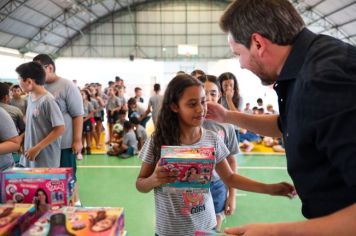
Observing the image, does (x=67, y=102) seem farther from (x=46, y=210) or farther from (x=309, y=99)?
(x=309, y=99)

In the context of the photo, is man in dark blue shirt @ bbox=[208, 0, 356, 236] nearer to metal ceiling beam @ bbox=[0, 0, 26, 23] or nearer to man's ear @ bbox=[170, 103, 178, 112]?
man's ear @ bbox=[170, 103, 178, 112]

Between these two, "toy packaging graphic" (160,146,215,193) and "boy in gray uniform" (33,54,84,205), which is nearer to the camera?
"toy packaging graphic" (160,146,215,193)

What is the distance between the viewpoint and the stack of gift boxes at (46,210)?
104cm

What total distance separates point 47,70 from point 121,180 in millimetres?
2434

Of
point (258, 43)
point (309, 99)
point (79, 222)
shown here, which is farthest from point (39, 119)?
point (309, 99)

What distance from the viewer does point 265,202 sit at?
436 centimetres

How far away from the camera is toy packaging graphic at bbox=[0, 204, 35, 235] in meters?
1.02

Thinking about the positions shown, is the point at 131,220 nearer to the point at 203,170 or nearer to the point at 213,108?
the point at 213,108

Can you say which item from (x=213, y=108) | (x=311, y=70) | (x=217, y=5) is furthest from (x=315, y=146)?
(x=217, y=5)

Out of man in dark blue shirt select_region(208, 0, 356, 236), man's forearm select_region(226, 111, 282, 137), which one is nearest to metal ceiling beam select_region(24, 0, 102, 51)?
man's forearm select_region(226, 111, 282, 137)

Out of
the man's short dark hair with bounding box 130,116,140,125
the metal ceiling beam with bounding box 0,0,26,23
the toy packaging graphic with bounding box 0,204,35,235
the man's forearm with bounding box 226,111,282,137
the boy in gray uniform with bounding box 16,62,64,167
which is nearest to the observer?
the toy packaging graphic with bounding box 0,204,35,235

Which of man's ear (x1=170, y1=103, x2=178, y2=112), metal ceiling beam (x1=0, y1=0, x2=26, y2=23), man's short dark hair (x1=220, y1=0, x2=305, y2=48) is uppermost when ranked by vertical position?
metal ceiling beam (x1=0, y1=0, x2=26, y2=23)

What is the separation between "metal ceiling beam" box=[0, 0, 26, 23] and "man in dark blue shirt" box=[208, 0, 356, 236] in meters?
15.7

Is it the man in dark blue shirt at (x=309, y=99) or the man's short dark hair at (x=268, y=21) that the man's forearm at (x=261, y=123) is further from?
the man's short dark hair at (x=268, y=21)
